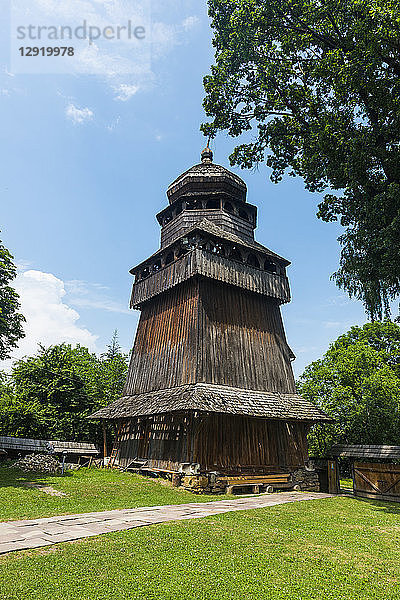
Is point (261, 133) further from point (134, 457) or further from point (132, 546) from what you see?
point (134, 457)

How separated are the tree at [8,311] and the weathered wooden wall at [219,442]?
26.6 ft

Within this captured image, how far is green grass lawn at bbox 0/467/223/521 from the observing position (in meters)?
12.2

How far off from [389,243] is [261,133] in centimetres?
779

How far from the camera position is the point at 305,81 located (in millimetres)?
16484

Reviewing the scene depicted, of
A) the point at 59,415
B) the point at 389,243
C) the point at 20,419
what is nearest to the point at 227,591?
the point at 389,243

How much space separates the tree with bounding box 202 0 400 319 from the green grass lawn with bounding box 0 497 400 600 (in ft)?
27.6

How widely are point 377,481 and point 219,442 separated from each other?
23.0 feet

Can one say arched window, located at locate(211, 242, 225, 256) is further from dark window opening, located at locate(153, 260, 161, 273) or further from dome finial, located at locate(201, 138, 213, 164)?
dome finial, located at locate(201, 138, 213, 164)

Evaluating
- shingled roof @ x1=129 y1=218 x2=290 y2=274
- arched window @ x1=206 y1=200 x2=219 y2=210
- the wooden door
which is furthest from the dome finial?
the wooden door

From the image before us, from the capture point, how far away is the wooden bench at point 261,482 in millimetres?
18438

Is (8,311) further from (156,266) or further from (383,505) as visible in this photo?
(383,505)

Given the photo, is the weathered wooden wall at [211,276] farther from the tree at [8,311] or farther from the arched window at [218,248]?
the tree at [8,311]

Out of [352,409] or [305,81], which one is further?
[352,409]

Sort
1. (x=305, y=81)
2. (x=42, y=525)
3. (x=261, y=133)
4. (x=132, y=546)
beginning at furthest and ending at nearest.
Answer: (x=261, y=133) < (x=305, y=81) < (x=42, y=525) < (x=132, y=546)
